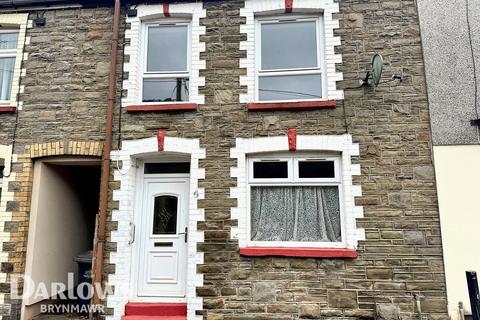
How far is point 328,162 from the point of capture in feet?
19.6

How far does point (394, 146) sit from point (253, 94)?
8.24 ft

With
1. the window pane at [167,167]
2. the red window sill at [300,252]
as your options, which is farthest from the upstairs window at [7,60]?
the red window sill at [300,252]

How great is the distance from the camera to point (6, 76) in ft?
22.9

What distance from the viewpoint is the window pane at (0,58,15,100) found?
6926 millimetres

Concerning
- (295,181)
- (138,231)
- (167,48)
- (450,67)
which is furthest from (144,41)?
(450,67)

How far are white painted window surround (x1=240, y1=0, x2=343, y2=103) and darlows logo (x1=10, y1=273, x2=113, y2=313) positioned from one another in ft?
13.8

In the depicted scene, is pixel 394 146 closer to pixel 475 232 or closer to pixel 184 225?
pixel 475 232

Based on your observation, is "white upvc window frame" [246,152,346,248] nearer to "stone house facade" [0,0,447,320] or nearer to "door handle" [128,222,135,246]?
"stone house facade" [0,0,447,320]

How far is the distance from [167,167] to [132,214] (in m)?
1.04

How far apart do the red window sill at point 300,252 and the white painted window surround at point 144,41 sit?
2706 mm

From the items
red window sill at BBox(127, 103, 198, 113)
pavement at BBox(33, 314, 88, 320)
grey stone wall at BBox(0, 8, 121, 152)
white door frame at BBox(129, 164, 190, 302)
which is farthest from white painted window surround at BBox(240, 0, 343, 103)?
pavement at BBox(33, 314, 88, 320)

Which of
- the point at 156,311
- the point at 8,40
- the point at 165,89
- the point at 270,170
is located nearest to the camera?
the point at 156,311

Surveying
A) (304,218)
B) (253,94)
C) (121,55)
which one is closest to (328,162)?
(304,218)

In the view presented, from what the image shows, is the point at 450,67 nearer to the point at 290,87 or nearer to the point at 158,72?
the point at 290,87
